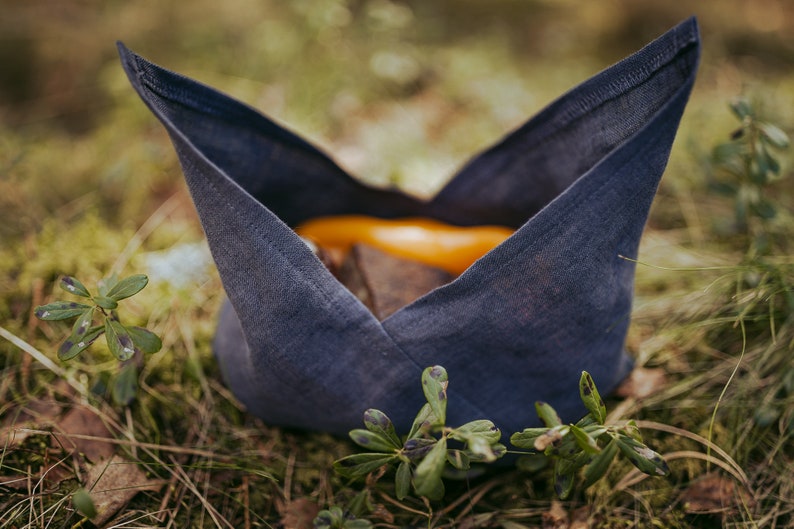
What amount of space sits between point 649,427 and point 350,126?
1.71 m

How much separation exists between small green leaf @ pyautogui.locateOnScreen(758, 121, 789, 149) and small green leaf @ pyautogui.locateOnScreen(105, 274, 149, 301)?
1.44m

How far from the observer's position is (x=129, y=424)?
3.95 ft

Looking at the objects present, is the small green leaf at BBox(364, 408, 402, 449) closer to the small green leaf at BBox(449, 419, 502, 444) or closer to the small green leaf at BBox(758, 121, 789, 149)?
the small green leaf at BBox(449, 419, 502, 444)

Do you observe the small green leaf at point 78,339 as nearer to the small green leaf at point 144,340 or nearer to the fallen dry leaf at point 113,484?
the small green leaf at point 144,340

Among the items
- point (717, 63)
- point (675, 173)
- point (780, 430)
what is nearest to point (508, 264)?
point (780, 430)

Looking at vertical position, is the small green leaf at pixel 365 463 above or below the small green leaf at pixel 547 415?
below

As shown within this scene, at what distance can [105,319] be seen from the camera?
1.04 m

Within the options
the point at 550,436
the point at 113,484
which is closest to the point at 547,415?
the point at 550,436

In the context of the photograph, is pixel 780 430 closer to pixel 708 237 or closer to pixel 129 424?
pixel 708 237

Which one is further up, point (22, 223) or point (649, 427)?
point (22, 223)

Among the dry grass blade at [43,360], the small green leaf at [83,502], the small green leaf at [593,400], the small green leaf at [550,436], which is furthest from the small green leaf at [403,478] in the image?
the dry grass blade at [43,360]

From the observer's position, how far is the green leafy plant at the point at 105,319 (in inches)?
39.0

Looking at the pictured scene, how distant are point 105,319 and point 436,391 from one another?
0.69 m

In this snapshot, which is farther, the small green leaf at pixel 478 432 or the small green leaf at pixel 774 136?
the small green leaf at pixel 774 136
